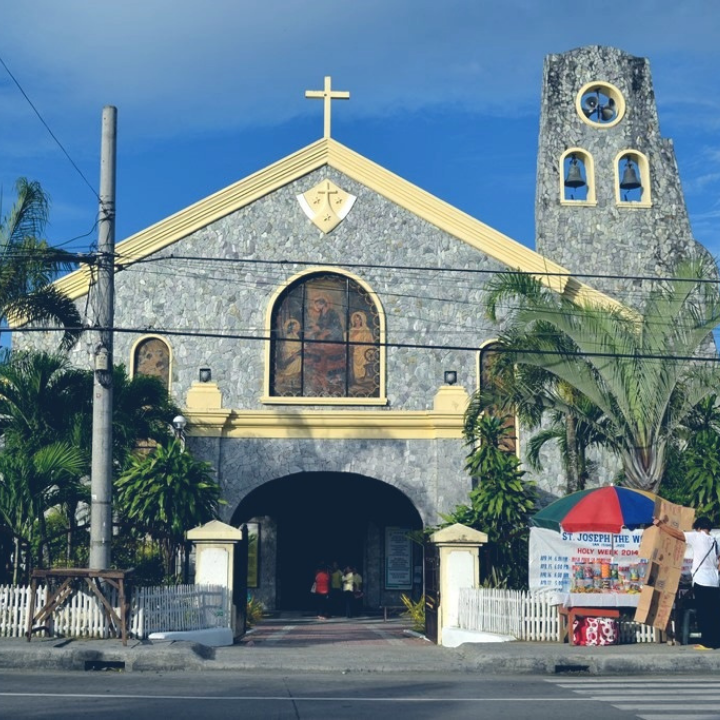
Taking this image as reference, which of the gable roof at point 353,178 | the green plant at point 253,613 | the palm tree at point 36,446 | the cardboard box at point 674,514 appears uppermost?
the gable roof at point 353,178

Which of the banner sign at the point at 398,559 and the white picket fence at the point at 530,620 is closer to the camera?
the white picket fence at the point at 530,620

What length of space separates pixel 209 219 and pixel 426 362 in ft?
19.2

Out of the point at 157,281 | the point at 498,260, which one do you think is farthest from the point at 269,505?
the point at 498,260

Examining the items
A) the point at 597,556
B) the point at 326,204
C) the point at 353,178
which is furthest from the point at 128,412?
the point at 597,556

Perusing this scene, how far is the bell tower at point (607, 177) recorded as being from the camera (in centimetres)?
2986

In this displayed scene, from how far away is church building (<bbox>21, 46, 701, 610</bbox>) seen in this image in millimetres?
24359

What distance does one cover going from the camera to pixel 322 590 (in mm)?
24734

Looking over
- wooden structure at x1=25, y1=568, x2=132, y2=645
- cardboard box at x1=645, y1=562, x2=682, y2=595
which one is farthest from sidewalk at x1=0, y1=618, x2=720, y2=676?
cardboard box at x1=645, y1=562, x2=682, y2=595

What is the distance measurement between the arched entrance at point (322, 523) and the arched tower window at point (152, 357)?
3.71 metres

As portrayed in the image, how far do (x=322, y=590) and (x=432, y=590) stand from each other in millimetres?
5928

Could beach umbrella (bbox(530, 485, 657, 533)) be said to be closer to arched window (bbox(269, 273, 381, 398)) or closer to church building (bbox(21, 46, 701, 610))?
church building (bbox(21, 46, 701, 610))

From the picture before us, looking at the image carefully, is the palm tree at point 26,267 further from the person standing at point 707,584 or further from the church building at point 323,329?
the person standing at point 707,584

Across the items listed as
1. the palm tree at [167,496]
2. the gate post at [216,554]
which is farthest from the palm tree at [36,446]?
the gate post at [216,554]

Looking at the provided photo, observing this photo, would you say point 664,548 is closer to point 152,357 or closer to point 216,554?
point 216,554
